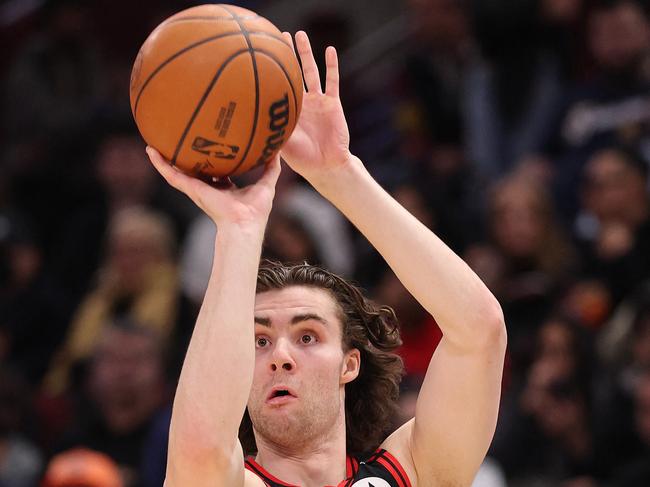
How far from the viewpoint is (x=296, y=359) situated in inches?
166

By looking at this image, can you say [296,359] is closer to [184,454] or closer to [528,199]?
[184,454]

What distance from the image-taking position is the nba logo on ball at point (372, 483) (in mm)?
4328

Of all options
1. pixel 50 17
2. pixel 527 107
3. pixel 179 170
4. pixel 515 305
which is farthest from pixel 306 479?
pixel 50 17

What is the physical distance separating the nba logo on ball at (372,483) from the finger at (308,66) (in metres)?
1.36

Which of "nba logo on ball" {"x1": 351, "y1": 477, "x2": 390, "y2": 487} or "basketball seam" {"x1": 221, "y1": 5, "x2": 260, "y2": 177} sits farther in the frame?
"nba logo on ball" {"x1": 351, "y1": 477, "x2": 390, "y2": 487}

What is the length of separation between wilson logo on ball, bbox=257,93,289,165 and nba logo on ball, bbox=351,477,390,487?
1.22 m

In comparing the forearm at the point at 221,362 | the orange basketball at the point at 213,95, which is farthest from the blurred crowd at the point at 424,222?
the orange basketball at the point at 213,95

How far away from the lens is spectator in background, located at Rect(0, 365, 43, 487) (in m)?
7.71

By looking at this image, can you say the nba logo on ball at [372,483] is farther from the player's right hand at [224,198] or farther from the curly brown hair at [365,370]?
the player's right hand at [224,198]

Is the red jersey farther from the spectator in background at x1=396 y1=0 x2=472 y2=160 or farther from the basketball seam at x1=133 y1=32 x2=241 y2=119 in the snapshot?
the spectator in background at x1=396 y1=0 x2=472 y2=160

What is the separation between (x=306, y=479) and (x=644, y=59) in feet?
18.2

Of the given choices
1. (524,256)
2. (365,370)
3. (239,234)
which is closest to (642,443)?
(524,256)

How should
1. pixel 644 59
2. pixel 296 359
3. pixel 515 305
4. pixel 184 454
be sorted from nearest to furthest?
pixel 184 454 < pixel 296 359 < pixel 515 305 < pixel 644 59

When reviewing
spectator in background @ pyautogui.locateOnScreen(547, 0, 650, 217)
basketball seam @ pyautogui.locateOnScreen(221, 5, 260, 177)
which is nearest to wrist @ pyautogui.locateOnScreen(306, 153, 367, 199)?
basketball seam @ pyautogui.locateOnScreen(221, 5, 260, 177)
